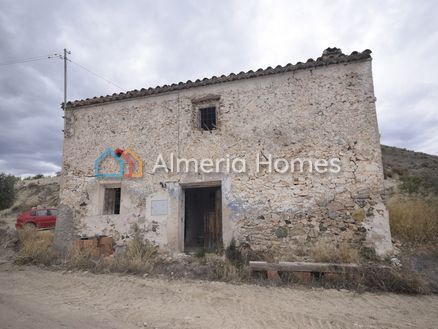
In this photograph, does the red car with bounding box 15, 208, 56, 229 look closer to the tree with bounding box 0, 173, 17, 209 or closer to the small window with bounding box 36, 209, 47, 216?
the small window with bounding box 36, 209, 47, 216

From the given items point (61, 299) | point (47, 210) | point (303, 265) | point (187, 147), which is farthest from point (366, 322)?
point (47, 210)

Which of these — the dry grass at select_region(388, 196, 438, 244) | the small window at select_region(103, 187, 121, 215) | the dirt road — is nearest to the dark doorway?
the small window at select_region(103, 187, 121, 215)

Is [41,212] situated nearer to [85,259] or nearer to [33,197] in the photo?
[85,259]

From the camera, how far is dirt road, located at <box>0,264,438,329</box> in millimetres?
3572

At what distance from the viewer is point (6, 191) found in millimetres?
18422

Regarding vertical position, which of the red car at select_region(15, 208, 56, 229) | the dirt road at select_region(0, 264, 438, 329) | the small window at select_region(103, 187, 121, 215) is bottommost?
the dirt road at select_region(0, 264, 438, 329)

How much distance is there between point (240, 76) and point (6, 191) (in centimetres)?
1964

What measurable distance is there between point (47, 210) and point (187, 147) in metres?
10.5

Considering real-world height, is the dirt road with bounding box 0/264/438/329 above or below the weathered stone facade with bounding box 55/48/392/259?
below

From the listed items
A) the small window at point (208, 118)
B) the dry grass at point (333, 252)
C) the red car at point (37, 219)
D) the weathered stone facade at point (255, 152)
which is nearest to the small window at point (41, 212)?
the red car at point (37, 219)

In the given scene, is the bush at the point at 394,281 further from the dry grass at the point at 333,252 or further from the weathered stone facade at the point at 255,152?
the weathered stone facade at the point at 255,152

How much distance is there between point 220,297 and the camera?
15.2 ft

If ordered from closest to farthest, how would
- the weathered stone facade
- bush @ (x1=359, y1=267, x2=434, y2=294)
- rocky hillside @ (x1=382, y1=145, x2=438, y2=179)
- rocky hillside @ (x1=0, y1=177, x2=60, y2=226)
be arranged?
bush @ (x1=359, y1=267, x2=434, y2=294), the weathered stone facade, rocky hillside @ (x1=382, y1=145, x2=438, y2=179), rocky hillside @ (x1=0, y1=177, x2=60, y2=226)

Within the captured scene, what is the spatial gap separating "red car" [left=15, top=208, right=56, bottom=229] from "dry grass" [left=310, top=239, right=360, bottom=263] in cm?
1306
